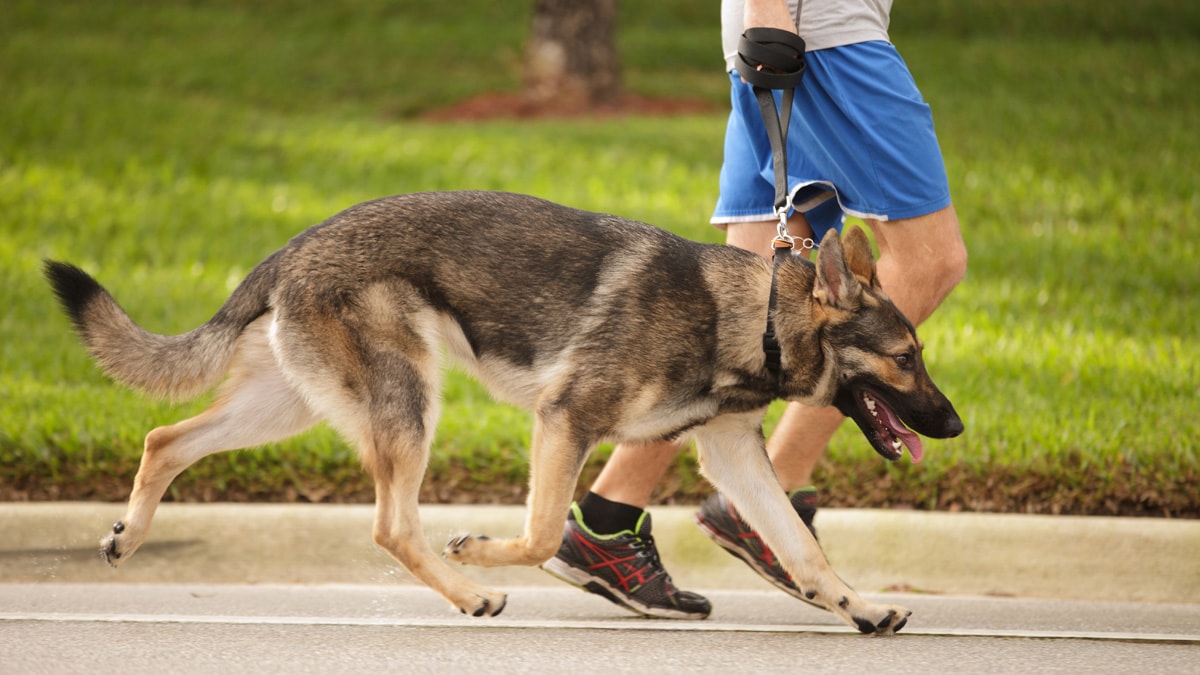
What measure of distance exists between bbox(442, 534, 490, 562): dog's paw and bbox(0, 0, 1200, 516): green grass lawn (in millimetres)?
1388

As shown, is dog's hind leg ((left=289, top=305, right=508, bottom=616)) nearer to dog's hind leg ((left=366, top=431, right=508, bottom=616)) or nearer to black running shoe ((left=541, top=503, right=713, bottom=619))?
dog's hind leg ((left=366, top=431, right=508, bottom=616))

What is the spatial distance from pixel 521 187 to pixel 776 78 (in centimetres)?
531

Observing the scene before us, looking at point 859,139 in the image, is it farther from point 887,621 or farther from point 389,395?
point 389,395

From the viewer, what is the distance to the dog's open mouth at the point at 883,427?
3.82 metres

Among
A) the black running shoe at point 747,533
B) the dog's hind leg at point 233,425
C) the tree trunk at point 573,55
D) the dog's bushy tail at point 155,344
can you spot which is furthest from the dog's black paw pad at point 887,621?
the tree trunk at point 573,55

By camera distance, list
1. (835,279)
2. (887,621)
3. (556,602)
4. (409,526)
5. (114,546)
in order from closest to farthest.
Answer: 1. (835,279)
2. (887,621)
3. (409,526)
4. (114,546)
5. (556,602)

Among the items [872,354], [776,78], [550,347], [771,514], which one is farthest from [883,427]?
[776,78]

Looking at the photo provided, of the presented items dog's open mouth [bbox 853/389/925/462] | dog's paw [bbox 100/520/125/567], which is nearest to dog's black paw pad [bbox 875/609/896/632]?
dog's open mouth [bbox 853/389/925/462]

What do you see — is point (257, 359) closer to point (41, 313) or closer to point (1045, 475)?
point (1045, 475)

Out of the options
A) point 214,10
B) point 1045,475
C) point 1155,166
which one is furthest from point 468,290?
point 214,10

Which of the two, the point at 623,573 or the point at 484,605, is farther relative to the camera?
the point at 623,573

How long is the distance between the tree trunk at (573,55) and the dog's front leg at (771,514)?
8070 millimetres

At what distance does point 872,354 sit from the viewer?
377 centimetres

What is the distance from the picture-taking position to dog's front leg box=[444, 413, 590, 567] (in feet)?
12.5
